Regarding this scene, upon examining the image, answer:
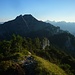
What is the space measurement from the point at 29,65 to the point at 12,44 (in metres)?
38.3

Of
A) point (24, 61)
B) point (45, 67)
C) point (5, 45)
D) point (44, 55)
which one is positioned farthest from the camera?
point (44, 55)

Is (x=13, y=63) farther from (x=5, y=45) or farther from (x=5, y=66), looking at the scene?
(x=5, y=45)

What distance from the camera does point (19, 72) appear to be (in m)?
44.7

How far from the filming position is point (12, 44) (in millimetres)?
84125

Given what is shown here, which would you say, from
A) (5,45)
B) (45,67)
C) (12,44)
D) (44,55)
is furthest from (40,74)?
(44,55)

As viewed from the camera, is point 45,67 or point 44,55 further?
point 44,55

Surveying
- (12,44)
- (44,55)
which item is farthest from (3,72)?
(44,55)

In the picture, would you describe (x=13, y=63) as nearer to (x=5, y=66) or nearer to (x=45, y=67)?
(x=5, y=66)

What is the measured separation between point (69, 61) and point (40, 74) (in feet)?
194

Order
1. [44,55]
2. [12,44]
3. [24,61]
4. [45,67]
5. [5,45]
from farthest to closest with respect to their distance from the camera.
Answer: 1. [44,55]
2. [12,44]
3. [5,45]
4. [24,61]
5. [45,67]

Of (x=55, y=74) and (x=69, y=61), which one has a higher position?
(x=55, y=74)

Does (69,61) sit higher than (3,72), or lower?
lower

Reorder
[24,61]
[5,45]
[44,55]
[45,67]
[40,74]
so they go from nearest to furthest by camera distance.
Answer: [40,74]
[45,67]
[24,61]
[5,45]
[44,55]

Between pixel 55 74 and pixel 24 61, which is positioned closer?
pixel 55 74
